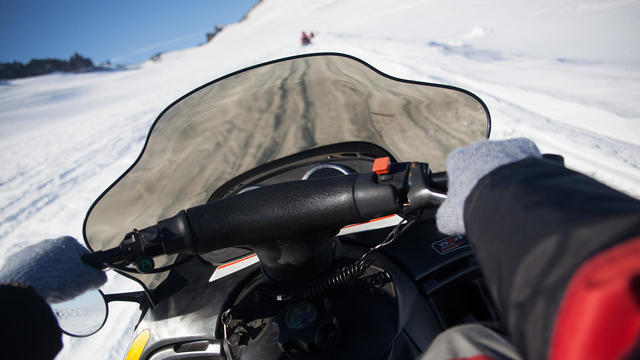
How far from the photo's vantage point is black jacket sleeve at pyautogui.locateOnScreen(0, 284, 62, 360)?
63cm

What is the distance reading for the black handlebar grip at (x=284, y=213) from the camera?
42.2 inches

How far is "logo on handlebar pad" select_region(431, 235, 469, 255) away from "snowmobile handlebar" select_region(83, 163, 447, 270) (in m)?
0.39

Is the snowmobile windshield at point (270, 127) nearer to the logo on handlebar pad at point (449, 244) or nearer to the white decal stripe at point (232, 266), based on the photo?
the white decal stripe at point (232, 266)

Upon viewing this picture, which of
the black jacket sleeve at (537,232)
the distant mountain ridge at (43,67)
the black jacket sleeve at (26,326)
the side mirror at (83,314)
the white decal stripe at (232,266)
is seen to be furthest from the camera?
the distant mountain ridge at (43,67)

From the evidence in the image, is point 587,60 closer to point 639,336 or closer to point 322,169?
point 322,169

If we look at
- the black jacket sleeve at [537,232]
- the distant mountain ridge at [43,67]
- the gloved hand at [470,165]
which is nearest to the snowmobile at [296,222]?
the gloved hand at [470,165]

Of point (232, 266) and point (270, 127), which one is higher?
point (270, 127)

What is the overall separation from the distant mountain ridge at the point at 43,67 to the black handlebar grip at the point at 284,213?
41626 mm

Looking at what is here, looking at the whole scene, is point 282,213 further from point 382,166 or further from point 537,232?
point 537,232

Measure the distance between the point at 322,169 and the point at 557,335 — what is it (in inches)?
60.8

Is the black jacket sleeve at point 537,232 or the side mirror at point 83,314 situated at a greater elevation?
the black jacket sleeve at point 537,232

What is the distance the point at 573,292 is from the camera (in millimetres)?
436

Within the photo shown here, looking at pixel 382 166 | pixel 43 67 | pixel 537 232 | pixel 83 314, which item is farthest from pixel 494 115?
pixel 43 67

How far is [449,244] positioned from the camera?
137 cm
